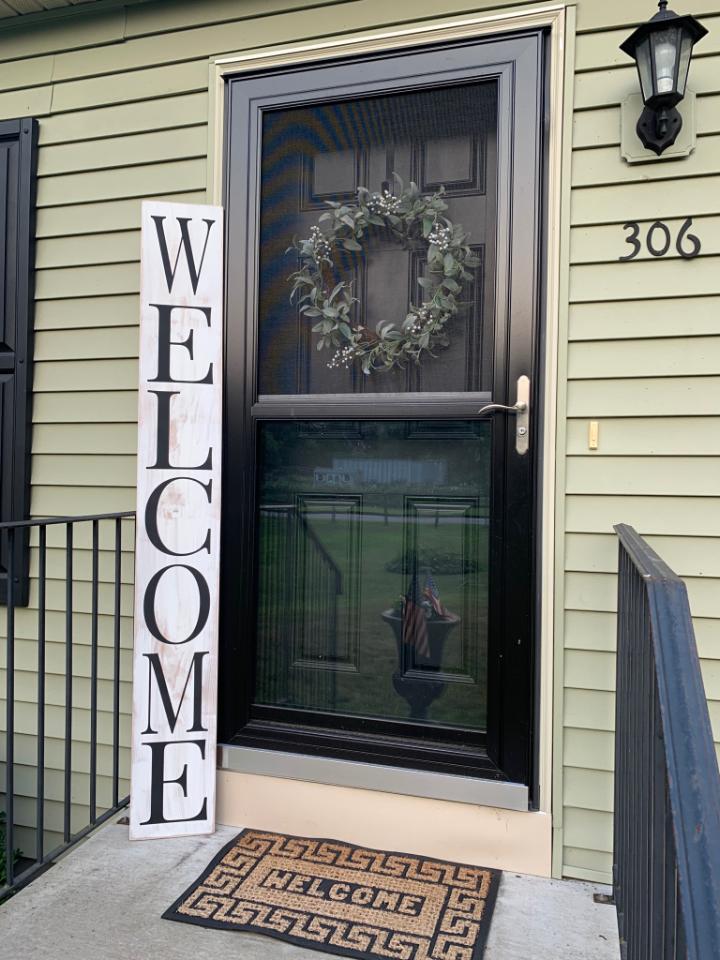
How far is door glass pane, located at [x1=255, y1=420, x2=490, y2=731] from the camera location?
2178mm

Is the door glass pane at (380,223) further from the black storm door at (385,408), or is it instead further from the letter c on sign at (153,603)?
the letter c on sign at (153,603)

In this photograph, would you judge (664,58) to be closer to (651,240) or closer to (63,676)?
(651,240)

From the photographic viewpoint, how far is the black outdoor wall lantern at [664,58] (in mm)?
1857

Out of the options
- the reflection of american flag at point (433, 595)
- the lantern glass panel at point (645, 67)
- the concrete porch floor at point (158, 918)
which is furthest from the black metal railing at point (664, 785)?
the lantern glass panel at point (645, 67)

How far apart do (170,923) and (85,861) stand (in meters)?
0.43

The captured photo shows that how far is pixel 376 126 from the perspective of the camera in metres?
2.26

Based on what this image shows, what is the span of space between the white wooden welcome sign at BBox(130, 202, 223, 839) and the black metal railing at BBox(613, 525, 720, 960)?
1216 millimetres

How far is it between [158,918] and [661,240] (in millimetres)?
2229

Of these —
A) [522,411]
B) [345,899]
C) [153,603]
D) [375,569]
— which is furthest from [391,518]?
[345,899]

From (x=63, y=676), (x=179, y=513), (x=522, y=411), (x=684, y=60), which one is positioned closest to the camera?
(x=684, y=60)

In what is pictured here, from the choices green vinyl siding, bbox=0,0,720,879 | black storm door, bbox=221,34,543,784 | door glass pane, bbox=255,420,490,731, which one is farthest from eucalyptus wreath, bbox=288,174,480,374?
green vinyl siding, bbox=0,0,720,879

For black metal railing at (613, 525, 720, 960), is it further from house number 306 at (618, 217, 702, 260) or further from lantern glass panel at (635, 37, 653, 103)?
lantern glass panel at (635, 37, 653, 103)

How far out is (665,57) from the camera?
188 cm

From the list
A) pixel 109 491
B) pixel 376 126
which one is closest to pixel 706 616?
pixel 376 126
